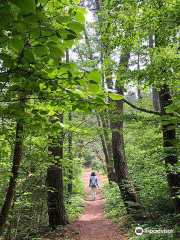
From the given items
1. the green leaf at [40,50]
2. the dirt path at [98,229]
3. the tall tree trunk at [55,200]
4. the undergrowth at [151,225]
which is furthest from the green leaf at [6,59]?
the dirt path at [98,229]

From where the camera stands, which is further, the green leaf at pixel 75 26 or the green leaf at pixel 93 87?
the green leaf at pixel 93 87

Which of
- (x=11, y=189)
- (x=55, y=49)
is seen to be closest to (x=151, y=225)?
(x=11, y=189)

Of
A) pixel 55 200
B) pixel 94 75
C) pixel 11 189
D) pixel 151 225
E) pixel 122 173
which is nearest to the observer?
pixel 94 75

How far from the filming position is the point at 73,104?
1427 mm

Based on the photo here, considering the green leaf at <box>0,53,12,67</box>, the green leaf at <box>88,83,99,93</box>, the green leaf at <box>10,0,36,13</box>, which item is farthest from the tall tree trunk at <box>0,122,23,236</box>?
the green leaf at <box>10,0,36,13</box>

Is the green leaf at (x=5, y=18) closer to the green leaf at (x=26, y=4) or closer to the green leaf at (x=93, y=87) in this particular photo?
the green leaf at (x=26, y=4)

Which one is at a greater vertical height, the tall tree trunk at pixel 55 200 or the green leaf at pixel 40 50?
the green leaf at pixel 40 50

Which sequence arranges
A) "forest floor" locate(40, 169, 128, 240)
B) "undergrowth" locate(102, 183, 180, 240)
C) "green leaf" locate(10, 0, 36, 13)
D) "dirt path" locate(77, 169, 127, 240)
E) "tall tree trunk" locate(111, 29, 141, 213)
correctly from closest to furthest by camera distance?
"green leaf" locate(10, 0, 36, 13) → "undergrowth" locate(102, 183, 180, 240) → "forest floor" locate(40, 169, 128, 240) → "dirt path" locate(77, 169, 127, 240) → "tall tree trunk" locate(111, 29, 141, 213)

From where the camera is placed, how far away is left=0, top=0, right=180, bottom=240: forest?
99cm

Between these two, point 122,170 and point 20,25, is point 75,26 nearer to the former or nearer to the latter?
point 20,25

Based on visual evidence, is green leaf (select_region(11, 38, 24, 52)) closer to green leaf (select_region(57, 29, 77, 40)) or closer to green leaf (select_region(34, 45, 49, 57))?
green leaf (select_region(34, 45, 49, 57))

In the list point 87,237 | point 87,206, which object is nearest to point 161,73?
point 87,237

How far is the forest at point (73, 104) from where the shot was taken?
987 mm

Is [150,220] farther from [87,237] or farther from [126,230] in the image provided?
[87,237]
